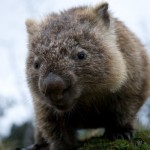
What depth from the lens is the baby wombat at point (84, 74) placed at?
765 centimetres

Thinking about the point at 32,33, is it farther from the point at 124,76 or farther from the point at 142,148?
the point at 142,148

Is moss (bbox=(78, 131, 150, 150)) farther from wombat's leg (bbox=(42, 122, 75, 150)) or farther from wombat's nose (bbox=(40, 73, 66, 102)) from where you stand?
wombat's nose (bbox=(40, 73, 66, 102))

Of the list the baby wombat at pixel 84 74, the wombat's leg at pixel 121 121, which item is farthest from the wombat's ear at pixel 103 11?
the wombat's leg at pixel 121 121

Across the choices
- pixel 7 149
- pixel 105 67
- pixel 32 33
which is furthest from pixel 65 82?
pixel 7 149

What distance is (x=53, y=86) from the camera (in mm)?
7277

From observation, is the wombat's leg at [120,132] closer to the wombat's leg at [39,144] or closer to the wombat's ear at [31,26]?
the wombat's leg at [39,144]

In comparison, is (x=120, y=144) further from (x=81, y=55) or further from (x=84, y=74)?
(x=81, y=55)

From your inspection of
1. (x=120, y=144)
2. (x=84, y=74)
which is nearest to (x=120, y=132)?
(x=120, y=144)

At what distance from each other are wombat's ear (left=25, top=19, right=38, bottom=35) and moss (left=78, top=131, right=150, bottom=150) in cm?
194

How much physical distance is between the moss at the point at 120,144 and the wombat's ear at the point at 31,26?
1.94 metres

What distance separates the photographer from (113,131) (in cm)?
919

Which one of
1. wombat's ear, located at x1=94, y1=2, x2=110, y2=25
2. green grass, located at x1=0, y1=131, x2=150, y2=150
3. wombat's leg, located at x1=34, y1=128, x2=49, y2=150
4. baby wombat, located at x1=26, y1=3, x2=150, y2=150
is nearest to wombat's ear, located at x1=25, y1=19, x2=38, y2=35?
baby wombat, located at x1=26, y1=3, x2=150, y2=150

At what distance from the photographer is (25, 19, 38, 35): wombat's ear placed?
29.0 ft

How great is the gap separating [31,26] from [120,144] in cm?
227
